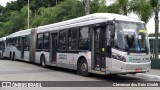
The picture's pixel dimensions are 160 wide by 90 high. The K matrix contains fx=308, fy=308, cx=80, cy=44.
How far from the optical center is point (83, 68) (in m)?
16.4

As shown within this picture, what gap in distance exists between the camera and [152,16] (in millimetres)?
24812

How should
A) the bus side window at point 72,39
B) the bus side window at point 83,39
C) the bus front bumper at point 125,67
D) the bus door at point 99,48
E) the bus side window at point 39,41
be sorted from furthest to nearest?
the bus side window at point 39,41 → the bus side window at point 72,39 → the bus side window at point 83,39 → the bus door at point 99,48 → the bus front bumper at point 125,67

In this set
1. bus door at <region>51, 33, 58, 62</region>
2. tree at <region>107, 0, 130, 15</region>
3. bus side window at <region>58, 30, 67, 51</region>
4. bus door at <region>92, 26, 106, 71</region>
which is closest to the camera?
bus door at <region>92, 26, 106, 71</region>

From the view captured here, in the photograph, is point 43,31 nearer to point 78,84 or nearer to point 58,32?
point 58,32

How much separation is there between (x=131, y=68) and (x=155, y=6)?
34.3 ft

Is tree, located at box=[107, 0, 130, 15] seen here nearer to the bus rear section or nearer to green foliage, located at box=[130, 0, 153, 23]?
green foliage, located at box=[130, 0, 153, 23]

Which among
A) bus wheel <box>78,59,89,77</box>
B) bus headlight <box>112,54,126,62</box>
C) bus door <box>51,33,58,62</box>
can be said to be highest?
bus door <box>51,33,58,62</box>

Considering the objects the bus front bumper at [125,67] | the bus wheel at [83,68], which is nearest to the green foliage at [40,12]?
the bus wheel at [83,68]

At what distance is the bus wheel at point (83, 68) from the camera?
1614 cm

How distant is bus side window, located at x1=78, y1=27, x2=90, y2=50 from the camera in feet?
52.8

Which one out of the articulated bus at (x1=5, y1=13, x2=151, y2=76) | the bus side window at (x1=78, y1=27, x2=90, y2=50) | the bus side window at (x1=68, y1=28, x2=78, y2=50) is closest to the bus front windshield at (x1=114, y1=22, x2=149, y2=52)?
the articulated bus at (x1=5, y1=13, x2=151, y2=76)

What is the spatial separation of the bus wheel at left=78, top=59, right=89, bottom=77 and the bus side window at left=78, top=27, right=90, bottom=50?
75cm

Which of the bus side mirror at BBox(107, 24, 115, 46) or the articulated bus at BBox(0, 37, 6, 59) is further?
the articulated bus at BBox(0, 37, 6, 59)

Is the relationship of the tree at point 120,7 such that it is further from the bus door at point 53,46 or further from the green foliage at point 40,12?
the bus door at point 53,46
